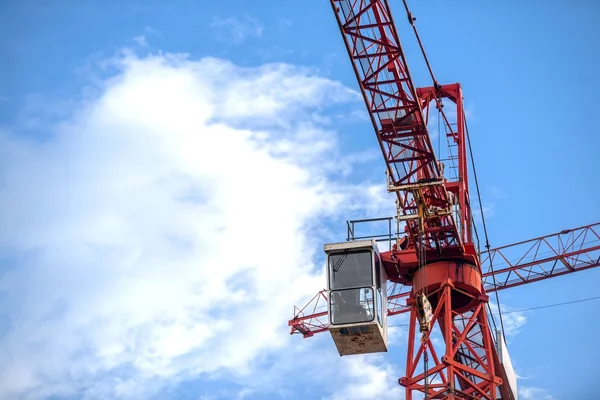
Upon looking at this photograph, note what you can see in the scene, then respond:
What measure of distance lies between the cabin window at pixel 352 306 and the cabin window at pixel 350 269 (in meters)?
0.33

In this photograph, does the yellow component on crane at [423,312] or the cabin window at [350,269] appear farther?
the cabin window at [350,269]

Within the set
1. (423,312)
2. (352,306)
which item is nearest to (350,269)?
(352,306)

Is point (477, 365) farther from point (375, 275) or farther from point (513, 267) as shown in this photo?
point (513, 267)

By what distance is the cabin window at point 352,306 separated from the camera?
1977 inches

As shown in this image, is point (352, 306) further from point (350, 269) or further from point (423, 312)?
point (423, 312)

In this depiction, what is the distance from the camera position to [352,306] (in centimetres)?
5069

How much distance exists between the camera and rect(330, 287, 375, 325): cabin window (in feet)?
165

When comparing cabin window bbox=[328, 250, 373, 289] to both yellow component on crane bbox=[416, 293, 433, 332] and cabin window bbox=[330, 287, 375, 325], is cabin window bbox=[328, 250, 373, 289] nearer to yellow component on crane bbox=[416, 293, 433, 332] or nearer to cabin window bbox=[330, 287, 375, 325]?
cabin window bbox=[330, 287, 375, 325]

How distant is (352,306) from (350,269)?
1878 mm

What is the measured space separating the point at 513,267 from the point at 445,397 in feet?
74.4

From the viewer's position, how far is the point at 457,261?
5225 centimetres

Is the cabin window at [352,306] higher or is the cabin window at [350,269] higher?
the cabin window at [350,269]

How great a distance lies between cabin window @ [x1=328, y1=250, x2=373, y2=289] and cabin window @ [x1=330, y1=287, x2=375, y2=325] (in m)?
0.33

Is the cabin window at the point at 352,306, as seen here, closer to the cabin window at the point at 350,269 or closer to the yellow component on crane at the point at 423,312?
the cabin window at the point at 350,269
